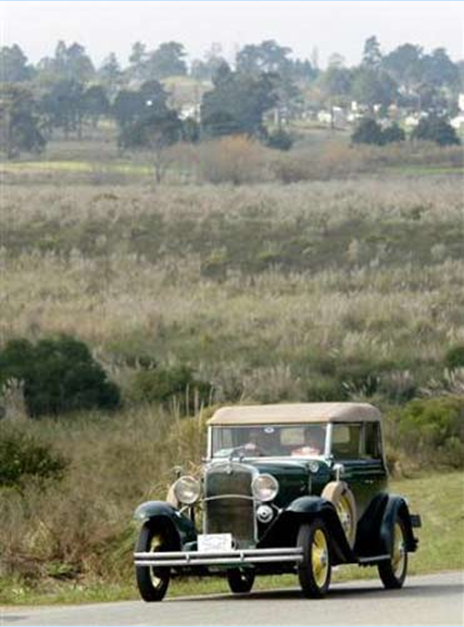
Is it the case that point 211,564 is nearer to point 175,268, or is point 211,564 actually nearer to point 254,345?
point 254,345

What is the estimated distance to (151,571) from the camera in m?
18.0

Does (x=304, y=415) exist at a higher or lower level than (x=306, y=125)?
higher

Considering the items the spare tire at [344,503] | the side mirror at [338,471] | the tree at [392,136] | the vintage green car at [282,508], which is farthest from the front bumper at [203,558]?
the tree at [392,136]

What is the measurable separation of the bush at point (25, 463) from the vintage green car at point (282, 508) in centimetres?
974

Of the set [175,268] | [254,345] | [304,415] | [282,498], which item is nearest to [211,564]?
[282,498]

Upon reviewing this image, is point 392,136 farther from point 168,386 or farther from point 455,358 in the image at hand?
point 168,386

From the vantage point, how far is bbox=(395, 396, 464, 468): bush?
38.0m

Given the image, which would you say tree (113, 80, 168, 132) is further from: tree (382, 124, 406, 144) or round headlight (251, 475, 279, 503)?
round headlight (251, 475, 279, 503)

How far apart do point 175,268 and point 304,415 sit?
5295 centimetres

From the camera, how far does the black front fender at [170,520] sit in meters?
18.0

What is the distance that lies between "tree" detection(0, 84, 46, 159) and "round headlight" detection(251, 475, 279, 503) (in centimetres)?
11649

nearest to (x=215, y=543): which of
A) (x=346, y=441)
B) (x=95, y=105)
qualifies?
(x=346, y=441)

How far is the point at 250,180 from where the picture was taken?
387 feet

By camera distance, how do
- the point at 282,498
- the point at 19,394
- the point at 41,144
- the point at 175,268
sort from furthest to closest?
the point at 41,144 < the point at 175,268 < the point at 19,394 < the point at 282,498
